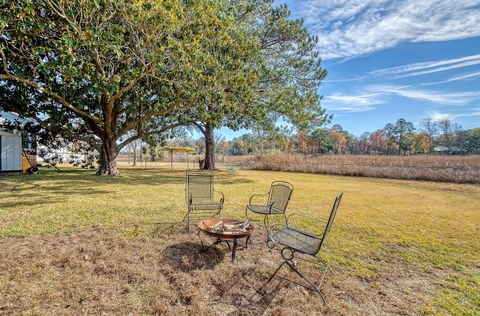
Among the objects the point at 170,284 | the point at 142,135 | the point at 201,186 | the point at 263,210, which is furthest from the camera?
the point at 142,135

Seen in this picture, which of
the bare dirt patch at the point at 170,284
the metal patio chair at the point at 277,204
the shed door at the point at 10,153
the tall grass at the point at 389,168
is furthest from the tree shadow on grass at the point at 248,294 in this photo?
the tall grass at the point at 389,168

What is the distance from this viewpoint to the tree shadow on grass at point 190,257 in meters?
3.23

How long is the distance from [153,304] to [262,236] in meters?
2.55

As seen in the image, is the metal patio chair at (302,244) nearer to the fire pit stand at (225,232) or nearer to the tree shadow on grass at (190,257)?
the fire pit stand at (225,232)

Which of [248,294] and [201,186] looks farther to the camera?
[201,186]

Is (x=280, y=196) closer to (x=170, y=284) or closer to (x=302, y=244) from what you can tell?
(x=302, y=244)

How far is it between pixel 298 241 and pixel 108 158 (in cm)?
1311

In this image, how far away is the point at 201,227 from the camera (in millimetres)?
3484

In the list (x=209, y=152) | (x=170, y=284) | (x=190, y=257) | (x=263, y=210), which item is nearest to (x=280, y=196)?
(x=263, y=210)

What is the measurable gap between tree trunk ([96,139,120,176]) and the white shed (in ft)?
15.0

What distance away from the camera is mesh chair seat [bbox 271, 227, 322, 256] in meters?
2.79

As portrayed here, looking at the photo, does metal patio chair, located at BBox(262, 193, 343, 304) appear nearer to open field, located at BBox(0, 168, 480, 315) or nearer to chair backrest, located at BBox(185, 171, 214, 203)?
open field, located at BBox(0, 168, 480, 315)

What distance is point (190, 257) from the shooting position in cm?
351

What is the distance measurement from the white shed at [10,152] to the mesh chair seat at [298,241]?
16469 millimetres
